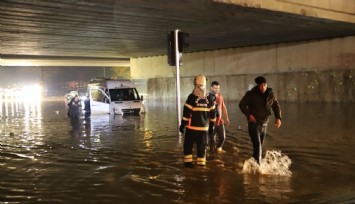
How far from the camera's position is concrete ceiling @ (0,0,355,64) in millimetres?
15297

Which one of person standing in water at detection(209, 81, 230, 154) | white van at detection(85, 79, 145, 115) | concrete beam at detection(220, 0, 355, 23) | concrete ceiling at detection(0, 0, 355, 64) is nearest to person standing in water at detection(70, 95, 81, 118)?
white van at detection(85, 79, 145, 115)

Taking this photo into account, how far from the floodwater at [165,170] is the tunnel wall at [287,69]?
12.6m

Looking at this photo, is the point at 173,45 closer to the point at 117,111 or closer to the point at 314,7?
the point at 314,7

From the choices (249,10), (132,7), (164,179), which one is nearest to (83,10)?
(132,7)

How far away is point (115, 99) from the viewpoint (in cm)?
2211

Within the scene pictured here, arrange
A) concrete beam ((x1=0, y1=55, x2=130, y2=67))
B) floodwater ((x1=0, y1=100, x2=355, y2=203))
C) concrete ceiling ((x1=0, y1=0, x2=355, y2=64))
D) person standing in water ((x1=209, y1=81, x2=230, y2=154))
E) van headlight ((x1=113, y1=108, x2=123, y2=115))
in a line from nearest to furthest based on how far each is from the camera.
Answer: floodwater ((x1=0, y1=100, x2=355, y2=203)) < person standing in water ((x1=209, y1=81, x2=230, y2=154)) < concrete ceiling ((x1=0, y1=0, x2=355, y2=64)) < van headlight ((x1=113, y1=108, x2=123, y2=115)) < concrete beam ((x1=0, y1=55, x2=130, y2=67))

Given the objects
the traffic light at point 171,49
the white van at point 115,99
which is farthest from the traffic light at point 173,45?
the white van at point 115,99

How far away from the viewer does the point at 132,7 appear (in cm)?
1570

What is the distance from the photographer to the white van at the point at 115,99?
21734mm

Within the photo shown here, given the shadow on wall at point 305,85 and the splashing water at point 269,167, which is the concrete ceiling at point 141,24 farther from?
the splashing water at point 269,167

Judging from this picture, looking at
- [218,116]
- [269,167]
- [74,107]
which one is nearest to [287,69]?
[74,107]

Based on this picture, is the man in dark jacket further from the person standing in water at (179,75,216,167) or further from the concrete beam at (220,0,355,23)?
the concrete beam at (220,0,355,23)

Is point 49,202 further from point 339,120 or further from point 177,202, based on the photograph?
point 339,120

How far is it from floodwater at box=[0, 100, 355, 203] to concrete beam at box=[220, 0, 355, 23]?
517 centimetres
